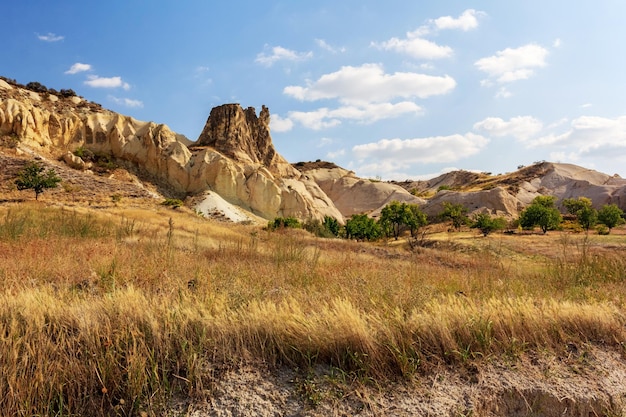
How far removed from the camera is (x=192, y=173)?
5084cm

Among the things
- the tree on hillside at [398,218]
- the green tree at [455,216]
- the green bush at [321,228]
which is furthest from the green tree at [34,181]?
the green tree at [455,216]

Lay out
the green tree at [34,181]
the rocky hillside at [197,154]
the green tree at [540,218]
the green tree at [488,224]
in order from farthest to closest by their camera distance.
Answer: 1. the green tree at [540,218]
2. the green tree at [488,224]
3. the rocky hillside at [197,154]
4. the green tree at [34,181]

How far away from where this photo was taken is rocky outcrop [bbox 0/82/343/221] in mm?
43281

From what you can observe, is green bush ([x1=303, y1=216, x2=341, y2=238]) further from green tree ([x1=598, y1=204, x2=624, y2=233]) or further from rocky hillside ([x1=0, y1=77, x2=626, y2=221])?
green tree ([x1=598, y1=204, x2=624, y2=233])

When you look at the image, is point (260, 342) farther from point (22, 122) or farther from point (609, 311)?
point (22, 122)

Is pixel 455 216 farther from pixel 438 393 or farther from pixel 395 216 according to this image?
pixel 438 393

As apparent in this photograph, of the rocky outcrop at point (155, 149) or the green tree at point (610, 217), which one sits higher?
the rocky outcrop at point (155, 149)

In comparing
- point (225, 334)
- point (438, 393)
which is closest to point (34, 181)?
point (225, 334)

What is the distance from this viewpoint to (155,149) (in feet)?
165

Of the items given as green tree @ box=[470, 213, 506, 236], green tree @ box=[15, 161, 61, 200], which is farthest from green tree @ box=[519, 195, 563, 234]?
green tree @ box=[15, 161, 61, 200]

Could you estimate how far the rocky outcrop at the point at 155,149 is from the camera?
43281 mm

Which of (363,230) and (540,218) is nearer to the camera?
(540,218)

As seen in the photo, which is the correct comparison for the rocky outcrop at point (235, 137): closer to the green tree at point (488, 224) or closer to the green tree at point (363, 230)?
the green tree at point (363, 230)

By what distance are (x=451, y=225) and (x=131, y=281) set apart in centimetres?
5888
